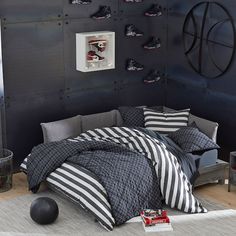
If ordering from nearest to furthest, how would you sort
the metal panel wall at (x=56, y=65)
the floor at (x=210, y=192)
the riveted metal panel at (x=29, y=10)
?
the floor at (x=210, y=192)
the riveted metal panel at (x=29, y=10)
the metal panel wall at (x=56, y=65)

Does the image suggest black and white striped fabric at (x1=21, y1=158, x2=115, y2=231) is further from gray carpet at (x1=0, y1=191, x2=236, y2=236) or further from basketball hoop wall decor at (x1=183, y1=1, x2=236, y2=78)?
basketball hoop wall decor at (x1=183, y1=1, x2=236, y2=78)

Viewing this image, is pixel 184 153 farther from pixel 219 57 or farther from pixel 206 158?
pixel 219 57

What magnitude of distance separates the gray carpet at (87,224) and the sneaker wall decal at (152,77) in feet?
6.65

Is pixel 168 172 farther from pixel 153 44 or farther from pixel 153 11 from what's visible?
pixel 153 11

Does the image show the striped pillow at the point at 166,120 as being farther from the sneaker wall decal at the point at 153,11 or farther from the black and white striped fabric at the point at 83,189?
the black and white striped fabric at the point at 83,189

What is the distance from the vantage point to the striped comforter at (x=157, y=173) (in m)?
4.94

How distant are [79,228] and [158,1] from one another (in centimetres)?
305

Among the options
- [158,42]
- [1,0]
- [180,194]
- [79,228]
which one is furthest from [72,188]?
[158,42]

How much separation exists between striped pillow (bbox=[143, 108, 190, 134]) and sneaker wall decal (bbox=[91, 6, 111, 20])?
45.1 inches

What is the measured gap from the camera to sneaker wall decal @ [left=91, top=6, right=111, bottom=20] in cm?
633

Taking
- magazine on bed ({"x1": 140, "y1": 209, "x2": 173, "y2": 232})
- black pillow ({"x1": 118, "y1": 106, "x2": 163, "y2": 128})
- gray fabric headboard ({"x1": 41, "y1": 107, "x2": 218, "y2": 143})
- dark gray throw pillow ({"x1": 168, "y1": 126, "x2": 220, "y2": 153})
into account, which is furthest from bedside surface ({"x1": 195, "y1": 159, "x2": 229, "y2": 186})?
black pillow ({"x1": 118, "y1": 106, "x2": 163, "y2": 128})

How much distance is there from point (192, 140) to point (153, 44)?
5.01 feet

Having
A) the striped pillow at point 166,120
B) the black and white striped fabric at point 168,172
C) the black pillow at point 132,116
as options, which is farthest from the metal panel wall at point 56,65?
the black and white striped fabric at point 168,172

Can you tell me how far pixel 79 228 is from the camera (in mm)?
4934
